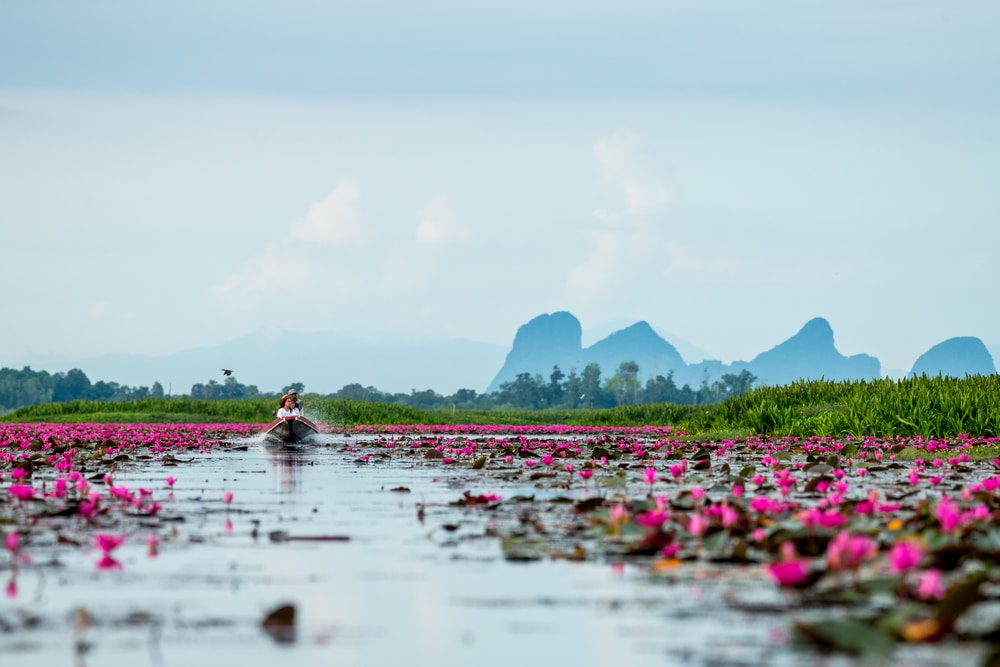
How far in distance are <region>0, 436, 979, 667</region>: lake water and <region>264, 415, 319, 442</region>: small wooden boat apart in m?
18.7

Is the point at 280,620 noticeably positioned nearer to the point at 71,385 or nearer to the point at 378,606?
the point at 378,606

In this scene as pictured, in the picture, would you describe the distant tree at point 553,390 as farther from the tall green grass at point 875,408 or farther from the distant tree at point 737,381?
the tall green grass at point 875,408

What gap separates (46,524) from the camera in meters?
9.01

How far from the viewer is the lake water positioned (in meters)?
4.64

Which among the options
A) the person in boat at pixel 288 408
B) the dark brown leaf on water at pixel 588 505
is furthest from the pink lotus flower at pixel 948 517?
the person in boat at pixel 288 408

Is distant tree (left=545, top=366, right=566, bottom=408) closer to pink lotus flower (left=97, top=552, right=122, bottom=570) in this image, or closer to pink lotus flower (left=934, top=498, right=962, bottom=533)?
pink lotus flower (left=934, top=498, right=962, bottom=533)

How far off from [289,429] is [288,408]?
89cm

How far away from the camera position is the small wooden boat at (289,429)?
1099 inches

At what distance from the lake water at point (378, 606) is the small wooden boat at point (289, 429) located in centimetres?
1872

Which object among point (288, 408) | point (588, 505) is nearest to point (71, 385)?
point (288, 408)

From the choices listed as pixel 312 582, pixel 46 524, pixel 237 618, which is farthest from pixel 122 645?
pixel 46 524

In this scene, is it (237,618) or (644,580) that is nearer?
(237,618)

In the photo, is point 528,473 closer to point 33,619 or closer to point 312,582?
point 312,582

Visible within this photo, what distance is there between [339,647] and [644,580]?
2161mm
